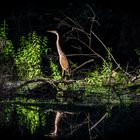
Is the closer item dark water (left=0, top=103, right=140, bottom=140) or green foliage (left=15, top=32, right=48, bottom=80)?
dark water (left=0, top=103, right=140, bottom=140)

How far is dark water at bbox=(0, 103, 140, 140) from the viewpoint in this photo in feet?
33.3

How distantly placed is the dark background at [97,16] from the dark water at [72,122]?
12.8ft

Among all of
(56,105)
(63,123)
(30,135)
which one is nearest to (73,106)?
(56,105)

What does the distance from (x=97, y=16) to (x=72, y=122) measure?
18.4 ft

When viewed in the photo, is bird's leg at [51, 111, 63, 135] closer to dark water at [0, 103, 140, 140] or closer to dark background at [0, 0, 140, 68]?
dark water at [0, 103, 140, 140]

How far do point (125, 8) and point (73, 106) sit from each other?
500cm

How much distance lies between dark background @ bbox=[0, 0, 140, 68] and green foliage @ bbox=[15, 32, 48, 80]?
1341 mm

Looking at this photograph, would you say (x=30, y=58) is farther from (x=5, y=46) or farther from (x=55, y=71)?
(x=55, y=71)

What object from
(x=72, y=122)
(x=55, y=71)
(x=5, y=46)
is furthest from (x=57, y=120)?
(x=5, y=46)

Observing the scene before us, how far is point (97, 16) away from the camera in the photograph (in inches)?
638

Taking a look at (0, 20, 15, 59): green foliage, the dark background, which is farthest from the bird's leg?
the dark background

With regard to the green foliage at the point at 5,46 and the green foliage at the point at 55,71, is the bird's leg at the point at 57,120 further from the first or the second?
the green foliage at the point at 5,46

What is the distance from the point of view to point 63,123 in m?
10.9

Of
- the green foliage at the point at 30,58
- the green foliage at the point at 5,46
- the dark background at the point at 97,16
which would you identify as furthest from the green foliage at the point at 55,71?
the dark background at the point at 97,16
